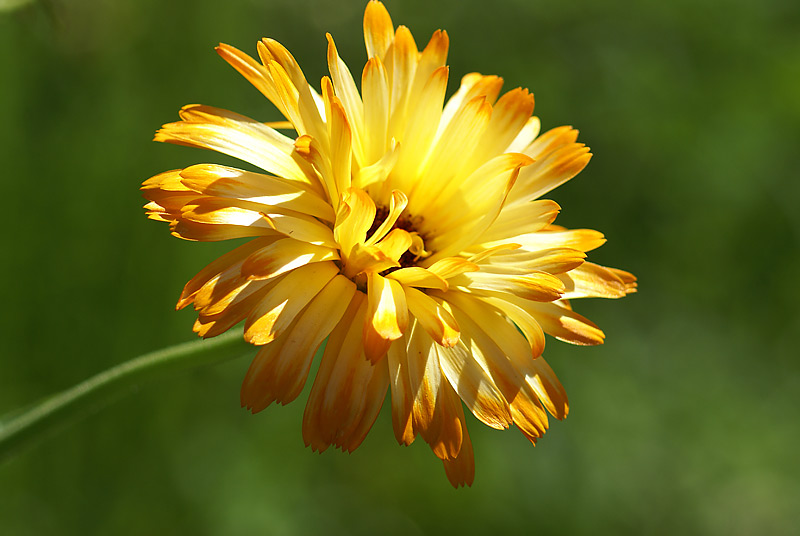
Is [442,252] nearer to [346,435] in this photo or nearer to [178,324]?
[346,435]

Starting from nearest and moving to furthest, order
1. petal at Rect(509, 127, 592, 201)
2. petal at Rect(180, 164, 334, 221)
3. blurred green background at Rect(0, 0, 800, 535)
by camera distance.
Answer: petal at Rect(180, 164, 334, 221), petal at Rect(509, 127, 592, 201), blurred green background at Rect(0, 0, 800, 535)

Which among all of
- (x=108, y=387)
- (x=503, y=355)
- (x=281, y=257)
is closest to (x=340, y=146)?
(x=281, y=257)

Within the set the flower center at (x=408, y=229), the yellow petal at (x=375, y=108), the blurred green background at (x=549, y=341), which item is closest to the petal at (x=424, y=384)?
the flower center at (x=408, y=229)

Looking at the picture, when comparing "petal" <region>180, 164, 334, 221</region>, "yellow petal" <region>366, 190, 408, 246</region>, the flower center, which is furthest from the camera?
the flower center

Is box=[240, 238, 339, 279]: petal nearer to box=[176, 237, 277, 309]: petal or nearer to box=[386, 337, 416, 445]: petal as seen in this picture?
box=[176, 237, 277, 309]: petal

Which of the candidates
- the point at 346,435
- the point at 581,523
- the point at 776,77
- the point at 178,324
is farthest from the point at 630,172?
the point at 346,435

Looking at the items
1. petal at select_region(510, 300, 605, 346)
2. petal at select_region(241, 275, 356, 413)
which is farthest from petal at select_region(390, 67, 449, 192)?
petal at select_region(241, 275, 356, 413)

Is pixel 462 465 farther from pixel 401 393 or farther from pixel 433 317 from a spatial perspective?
pixel 433 317
